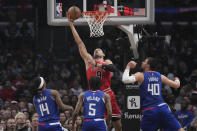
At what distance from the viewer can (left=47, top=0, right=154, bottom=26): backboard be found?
9867 mm

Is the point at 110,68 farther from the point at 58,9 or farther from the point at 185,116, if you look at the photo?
the point at 185,116

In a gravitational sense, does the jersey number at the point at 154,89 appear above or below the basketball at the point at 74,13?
below

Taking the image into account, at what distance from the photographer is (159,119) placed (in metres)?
8.34

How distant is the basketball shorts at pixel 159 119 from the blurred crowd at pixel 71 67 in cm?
230

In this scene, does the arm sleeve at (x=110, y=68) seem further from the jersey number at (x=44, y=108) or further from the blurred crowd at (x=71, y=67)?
the blurred crowd at (x=71, y=67)

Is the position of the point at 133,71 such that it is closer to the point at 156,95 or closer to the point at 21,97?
the point at 156,95

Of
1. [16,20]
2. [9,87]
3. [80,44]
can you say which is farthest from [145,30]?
[16,20]

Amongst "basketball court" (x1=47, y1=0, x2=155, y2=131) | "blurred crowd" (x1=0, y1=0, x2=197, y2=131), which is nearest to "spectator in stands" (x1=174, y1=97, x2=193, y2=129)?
"blurred crowd" (x1=0, y1=0, x2=197, y2=131)

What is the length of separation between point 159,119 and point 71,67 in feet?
31.3

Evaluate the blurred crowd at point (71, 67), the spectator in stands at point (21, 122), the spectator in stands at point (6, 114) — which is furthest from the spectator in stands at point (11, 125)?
the spectator in stands at point (6, 114)

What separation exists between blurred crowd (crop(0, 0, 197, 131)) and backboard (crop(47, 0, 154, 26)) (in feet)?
3.38

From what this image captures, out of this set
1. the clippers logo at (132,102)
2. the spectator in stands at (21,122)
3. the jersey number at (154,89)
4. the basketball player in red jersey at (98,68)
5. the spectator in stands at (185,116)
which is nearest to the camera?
the jersey number at (154,89)

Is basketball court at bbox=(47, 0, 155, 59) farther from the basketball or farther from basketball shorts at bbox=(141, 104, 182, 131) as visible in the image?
basketball shorts at bbox=(141, 104, 182, 131)

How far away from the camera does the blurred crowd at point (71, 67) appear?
39.7 ft
